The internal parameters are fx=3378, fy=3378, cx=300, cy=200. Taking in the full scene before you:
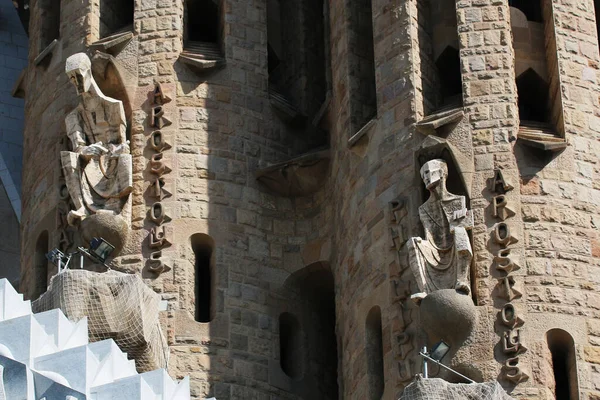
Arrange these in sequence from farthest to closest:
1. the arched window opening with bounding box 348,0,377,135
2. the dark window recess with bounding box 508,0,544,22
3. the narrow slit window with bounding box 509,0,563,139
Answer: the arched window opening with bounding box 348,0,377,135
the dark window recess with bounding box 508,0,544,22
the narrow slit window with bounding box 509,0,563,139

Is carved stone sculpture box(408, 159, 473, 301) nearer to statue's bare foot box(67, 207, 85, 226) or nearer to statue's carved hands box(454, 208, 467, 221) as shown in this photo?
statue's carved hands box(454, 208, 467, 221)

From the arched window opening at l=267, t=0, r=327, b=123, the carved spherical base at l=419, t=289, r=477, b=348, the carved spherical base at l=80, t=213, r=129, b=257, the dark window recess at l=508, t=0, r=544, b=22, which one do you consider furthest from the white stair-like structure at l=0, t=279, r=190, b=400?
the arched window opening at l=267, t=0, r=327, b=123

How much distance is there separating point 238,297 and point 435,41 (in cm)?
401

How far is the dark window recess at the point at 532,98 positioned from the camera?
40.7 meters

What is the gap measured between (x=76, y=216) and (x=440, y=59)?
5041 mm

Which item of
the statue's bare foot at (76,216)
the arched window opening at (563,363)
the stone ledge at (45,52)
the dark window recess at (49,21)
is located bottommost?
the arched window opening at (563,363)

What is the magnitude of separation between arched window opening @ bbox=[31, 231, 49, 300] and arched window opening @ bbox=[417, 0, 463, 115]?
5676mm

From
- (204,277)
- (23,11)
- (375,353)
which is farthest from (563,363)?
(23,11)

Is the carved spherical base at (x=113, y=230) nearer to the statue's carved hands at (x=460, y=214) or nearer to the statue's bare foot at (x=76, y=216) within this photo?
the statue's bare foot at (x=76, y=216)

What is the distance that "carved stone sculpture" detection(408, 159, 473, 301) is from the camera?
1526 inches

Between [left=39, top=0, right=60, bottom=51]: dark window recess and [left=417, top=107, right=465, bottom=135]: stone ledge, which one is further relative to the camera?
[left=39, top=0, right=60, bottom=51]: dark window recess

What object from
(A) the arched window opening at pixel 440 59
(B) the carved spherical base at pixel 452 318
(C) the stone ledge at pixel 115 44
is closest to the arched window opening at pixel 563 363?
(B) the carved spherical base at pixel 452 318

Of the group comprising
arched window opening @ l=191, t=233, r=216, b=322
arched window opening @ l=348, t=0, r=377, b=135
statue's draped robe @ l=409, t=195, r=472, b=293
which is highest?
arched window opening @ l=348, t=0, r=377, b=135

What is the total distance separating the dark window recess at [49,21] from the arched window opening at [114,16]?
1200 mm
